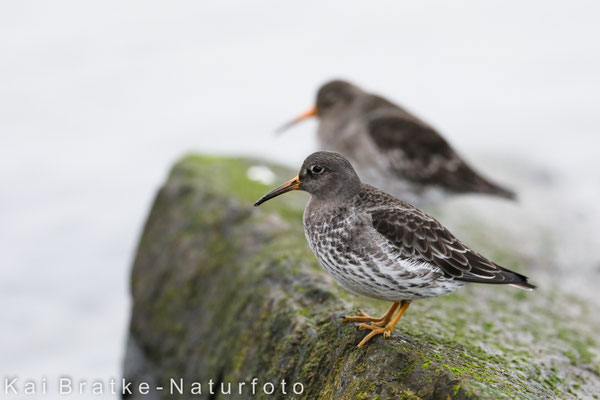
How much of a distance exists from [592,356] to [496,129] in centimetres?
942

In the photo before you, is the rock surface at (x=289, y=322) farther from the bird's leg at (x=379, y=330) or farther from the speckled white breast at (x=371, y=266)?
the speckled white breast at (x=371, y=266)

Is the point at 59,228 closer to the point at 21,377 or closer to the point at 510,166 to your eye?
the point at 21,377

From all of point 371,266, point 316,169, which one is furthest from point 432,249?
point 316,169

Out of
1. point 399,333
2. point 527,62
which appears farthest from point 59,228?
point 527,62

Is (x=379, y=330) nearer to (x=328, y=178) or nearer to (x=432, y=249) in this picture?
(x=432, y=249)

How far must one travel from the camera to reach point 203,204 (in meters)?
8.05

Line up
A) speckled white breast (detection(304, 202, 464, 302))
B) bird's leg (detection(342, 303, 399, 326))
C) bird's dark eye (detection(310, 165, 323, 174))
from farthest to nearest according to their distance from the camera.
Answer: bird's dark eye (detection(310, 165, 323, 174))
bird's leg (detection(342, 303, 399, 326))
speckled white breast (detection(304, 202, 464, 302))

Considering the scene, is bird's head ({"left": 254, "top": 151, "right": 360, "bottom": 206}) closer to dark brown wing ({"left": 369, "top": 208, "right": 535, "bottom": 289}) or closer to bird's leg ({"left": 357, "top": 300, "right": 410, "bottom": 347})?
dark brown wing ({"left": 369, "top": 208, "right": 535, "bottom": 289})

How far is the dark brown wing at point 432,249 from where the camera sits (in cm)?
477

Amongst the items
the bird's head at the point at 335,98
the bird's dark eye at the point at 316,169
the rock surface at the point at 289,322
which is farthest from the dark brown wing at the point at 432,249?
the bird's head at the point at 335,98

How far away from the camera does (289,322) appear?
5301 millimetres

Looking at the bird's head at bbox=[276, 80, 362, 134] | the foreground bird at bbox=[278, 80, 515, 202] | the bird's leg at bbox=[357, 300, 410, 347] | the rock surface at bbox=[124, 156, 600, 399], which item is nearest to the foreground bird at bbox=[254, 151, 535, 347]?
the bird's leg at bbox=[357, 300, 410, 347]

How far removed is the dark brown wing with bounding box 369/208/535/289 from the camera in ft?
Answer: 15.6

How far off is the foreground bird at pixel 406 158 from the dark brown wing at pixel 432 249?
4.01 m
